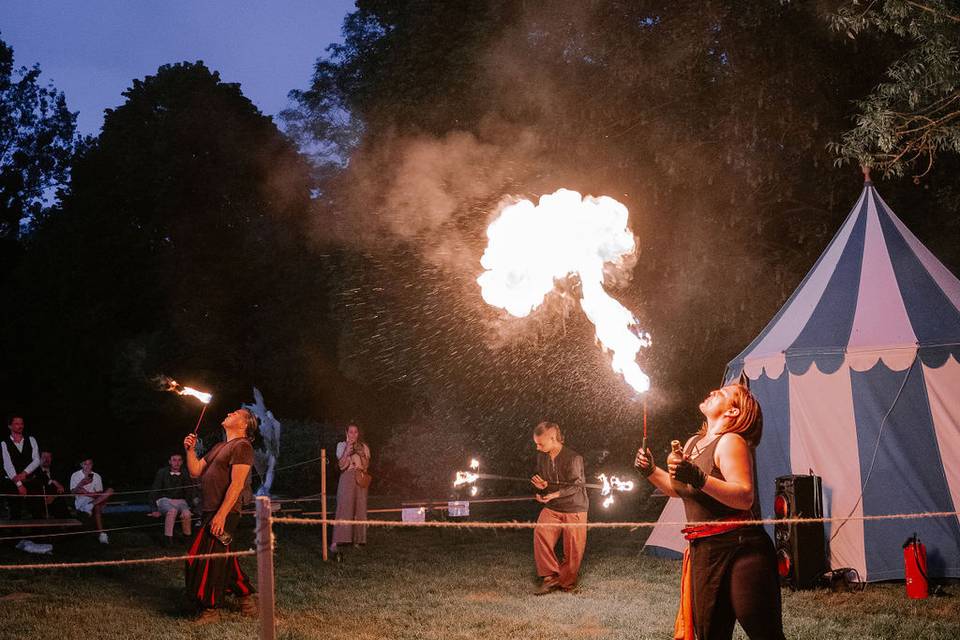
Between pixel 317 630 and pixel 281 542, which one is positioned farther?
pixel 281 542

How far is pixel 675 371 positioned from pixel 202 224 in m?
22.4

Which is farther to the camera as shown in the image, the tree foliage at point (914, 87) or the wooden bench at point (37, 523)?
the wooden bench at point (37, 523)

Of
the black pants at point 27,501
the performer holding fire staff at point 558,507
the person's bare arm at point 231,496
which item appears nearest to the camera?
the person's bare arm at point 231,496

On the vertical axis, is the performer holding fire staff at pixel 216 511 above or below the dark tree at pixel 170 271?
below

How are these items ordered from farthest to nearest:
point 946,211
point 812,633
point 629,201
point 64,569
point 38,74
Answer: point 38,74 < point 629,201 < point 946,211 < point 64,569 < point 812,633

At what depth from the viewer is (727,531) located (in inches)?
176

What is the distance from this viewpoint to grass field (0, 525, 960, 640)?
24.5 ft

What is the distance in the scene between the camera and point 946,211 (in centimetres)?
1507

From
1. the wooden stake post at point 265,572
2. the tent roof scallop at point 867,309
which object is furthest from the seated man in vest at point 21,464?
the tent roof scallop at point 867,309

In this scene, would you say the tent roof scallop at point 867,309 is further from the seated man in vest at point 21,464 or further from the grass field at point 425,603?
the seated man in vest at point 21,464

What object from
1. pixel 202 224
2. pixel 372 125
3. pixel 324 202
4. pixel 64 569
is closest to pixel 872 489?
pixel 64 569

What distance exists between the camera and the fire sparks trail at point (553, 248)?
705 centimetres

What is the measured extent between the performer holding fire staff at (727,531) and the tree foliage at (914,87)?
7339 mm

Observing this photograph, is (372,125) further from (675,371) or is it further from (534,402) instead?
(675,371)
